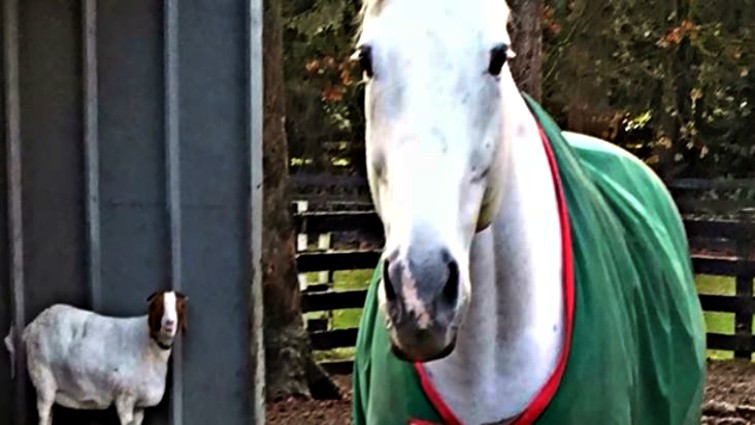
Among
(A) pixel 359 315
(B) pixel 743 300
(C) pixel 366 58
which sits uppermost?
(C) pixel 366 58

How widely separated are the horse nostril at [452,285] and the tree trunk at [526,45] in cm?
302

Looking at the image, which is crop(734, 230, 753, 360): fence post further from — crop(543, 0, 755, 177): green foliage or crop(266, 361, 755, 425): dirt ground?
crop(543, 0, 755, 177): green foliage

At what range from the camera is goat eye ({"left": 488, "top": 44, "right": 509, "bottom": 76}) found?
1516mm

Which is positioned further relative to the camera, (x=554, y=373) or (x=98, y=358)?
(x=98, y=358)

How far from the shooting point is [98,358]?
4277 mm

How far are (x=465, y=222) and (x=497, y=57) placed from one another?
21 cm

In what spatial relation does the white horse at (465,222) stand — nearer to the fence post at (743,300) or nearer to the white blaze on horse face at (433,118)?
A: the white blaze on horse face at (433,118)

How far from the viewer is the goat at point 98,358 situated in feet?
14.0

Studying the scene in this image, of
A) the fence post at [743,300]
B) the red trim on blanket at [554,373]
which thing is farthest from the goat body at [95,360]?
the fence post at [743,300]

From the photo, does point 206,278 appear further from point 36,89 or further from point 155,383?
point 36,89

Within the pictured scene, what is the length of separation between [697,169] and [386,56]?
10544 mm

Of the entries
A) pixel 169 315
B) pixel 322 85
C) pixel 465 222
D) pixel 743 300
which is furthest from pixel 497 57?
pixel 322 85

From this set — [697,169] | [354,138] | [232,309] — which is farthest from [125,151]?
[697,169]

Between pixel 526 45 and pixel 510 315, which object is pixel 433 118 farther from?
pixel 526 45
